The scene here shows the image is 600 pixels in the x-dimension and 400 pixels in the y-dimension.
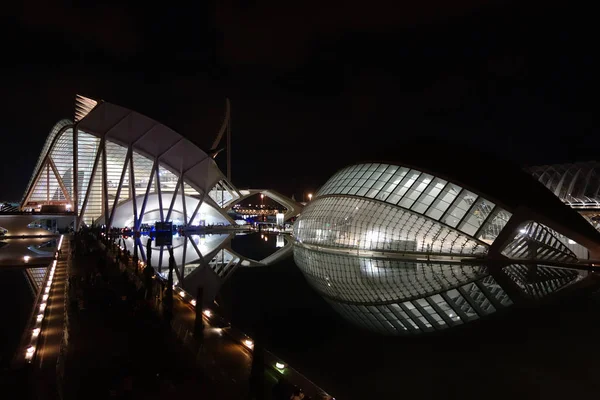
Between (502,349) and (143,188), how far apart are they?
57715mm

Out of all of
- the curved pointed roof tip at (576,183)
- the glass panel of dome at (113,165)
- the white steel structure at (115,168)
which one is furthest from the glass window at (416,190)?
the glass panel of dome at (113,165)

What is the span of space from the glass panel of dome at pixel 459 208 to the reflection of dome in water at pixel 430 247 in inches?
2.2

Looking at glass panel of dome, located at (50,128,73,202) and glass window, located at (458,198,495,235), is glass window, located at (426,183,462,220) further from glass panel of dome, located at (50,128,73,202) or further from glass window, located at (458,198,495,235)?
glass panel of dome, located at (50,128,73,202)

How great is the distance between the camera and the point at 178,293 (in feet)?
40.5

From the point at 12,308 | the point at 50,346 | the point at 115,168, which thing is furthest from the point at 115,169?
the point at 50,346

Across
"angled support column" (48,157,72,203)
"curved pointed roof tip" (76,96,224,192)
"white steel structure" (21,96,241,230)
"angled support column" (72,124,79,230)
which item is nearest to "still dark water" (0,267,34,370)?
"curved pointed roof tip" (76,96,224,192)

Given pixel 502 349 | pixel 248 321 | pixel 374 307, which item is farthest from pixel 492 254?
pixel 248 321

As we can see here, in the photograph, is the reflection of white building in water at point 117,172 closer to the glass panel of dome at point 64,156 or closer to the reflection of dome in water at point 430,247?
the glass panel of dome at point 64,156

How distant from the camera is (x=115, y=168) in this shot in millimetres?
57188

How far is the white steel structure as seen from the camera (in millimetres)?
43594

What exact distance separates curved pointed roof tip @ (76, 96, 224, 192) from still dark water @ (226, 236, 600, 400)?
120 feet

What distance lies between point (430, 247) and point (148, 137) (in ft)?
116

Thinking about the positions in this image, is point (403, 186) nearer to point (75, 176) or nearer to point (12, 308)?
point (12, 308)

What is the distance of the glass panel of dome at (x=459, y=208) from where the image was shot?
77.4 feet
